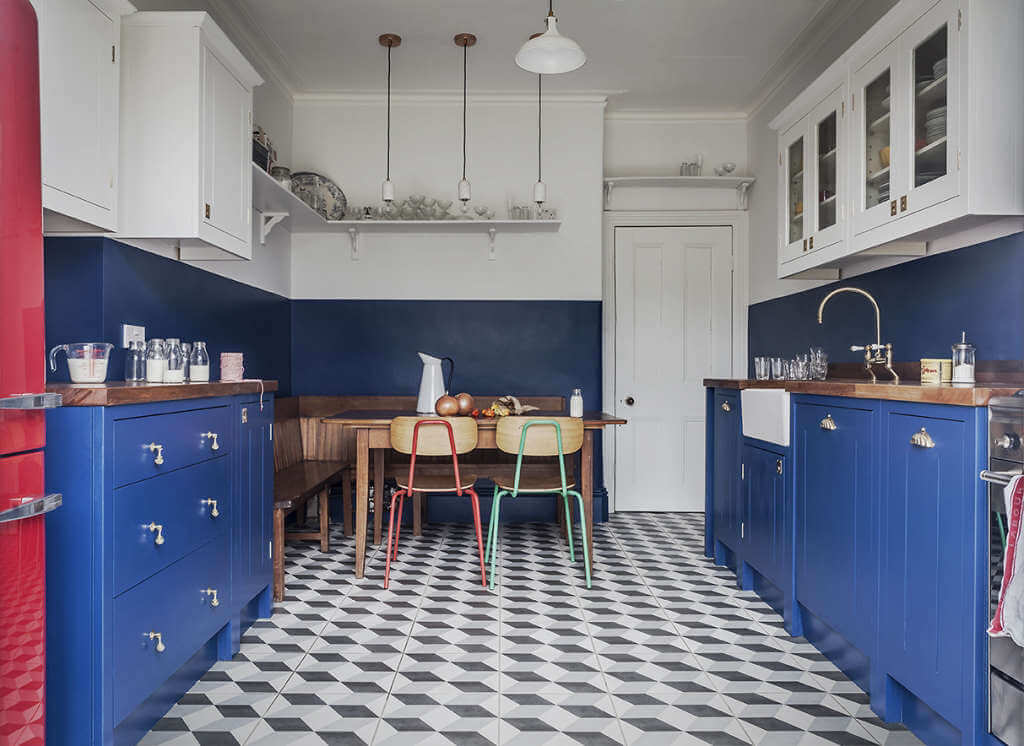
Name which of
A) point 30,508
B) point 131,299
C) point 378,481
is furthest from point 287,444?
point 30,508

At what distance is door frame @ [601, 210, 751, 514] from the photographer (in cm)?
565

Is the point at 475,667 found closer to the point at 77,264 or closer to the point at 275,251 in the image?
the point at 77,264

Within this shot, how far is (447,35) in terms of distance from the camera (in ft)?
14.5

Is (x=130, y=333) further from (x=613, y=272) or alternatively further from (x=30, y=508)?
(x=613, y=272)

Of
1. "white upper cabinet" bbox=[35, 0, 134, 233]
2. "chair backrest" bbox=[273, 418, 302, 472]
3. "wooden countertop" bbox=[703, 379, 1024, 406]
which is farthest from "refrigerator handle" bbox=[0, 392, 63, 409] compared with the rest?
"chair backrest" bbox=[273, 418, 302, 472]

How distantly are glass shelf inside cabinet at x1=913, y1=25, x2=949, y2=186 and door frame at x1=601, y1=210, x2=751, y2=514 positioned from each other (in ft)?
9.57

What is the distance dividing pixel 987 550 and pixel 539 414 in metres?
2.80

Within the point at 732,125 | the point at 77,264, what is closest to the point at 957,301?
the point at 732,125

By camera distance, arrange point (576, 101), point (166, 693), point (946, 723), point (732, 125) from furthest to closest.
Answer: point (732, 125) → point (576, 101) → point (166, 693) → point (946, 723)

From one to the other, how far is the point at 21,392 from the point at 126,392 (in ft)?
1.54

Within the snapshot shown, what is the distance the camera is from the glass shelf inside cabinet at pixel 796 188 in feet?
12.5

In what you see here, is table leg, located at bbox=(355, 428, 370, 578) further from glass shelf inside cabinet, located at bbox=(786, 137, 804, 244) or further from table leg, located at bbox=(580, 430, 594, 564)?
glass shelf inside cabinet, located at bbox=(786, 137, 804, 244)

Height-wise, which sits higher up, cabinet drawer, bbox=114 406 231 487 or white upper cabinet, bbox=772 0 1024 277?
white upper cabinet, bbox=772 0 1024 277

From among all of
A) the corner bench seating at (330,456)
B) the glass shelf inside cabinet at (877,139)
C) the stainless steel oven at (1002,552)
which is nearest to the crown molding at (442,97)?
the corner bench seating at (330,456)
